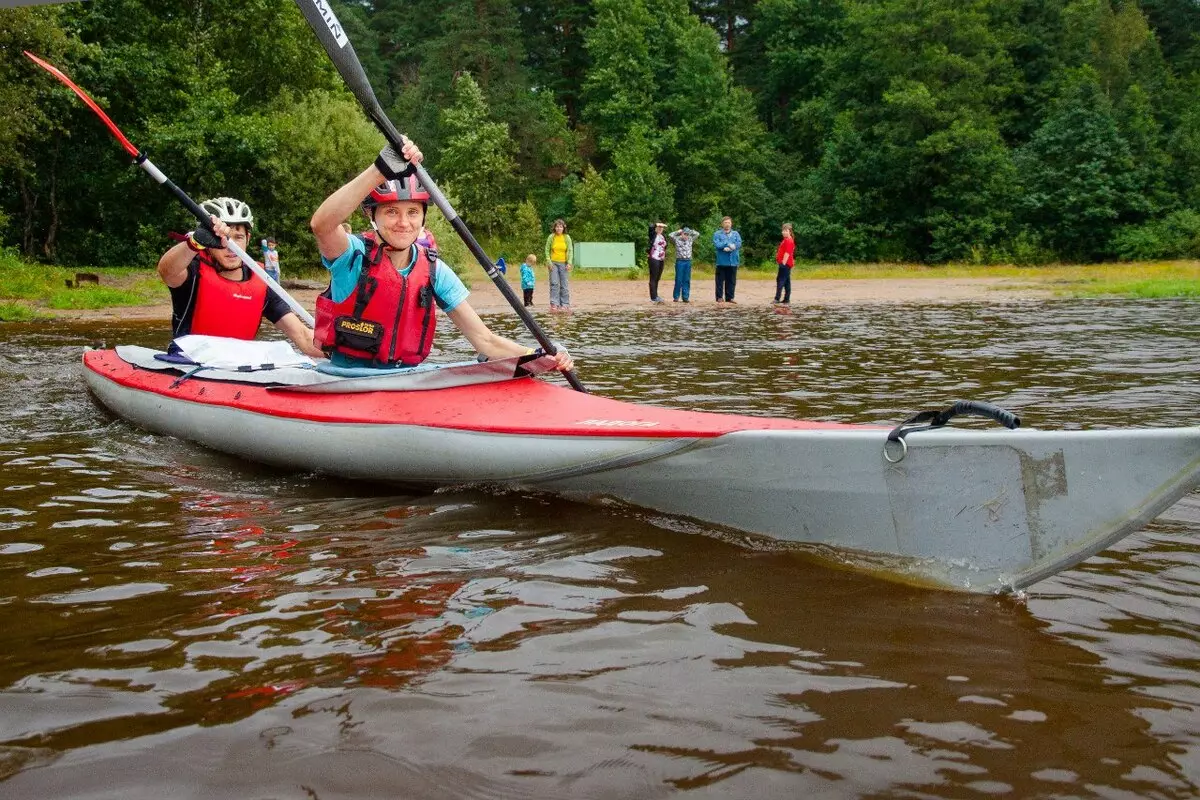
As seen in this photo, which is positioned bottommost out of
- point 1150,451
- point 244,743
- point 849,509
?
point 244,743

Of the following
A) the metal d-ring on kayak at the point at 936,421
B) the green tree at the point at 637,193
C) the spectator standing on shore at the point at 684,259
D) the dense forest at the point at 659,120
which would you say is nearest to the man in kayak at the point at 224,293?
the metal d-ring on kayak at the point at 936,421

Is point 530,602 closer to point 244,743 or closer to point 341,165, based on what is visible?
point 244,743

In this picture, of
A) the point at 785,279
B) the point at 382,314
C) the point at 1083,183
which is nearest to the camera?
the point at 382,314

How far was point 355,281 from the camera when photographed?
16.4 ft

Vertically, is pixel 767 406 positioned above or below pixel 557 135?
below

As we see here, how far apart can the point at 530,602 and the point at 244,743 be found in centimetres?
112

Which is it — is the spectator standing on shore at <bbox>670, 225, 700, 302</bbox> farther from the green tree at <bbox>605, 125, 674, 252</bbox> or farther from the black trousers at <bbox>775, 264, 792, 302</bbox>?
the green tree at <bbox>605, 125, 674, 252</bbox>

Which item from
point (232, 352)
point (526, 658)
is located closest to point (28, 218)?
point (232, 352)

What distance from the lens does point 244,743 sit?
7.53 feet

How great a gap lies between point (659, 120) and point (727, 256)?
3132 cm

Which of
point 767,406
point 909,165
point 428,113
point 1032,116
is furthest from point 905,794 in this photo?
point 428,113

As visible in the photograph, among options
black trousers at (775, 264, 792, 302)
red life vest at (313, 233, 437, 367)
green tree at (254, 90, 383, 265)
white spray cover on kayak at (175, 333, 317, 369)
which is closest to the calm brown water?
red life vest at (313, 233, 437, 367)

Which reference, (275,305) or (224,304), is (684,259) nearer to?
Answer: (275,305)

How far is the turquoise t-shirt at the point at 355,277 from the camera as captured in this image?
4953 mm
